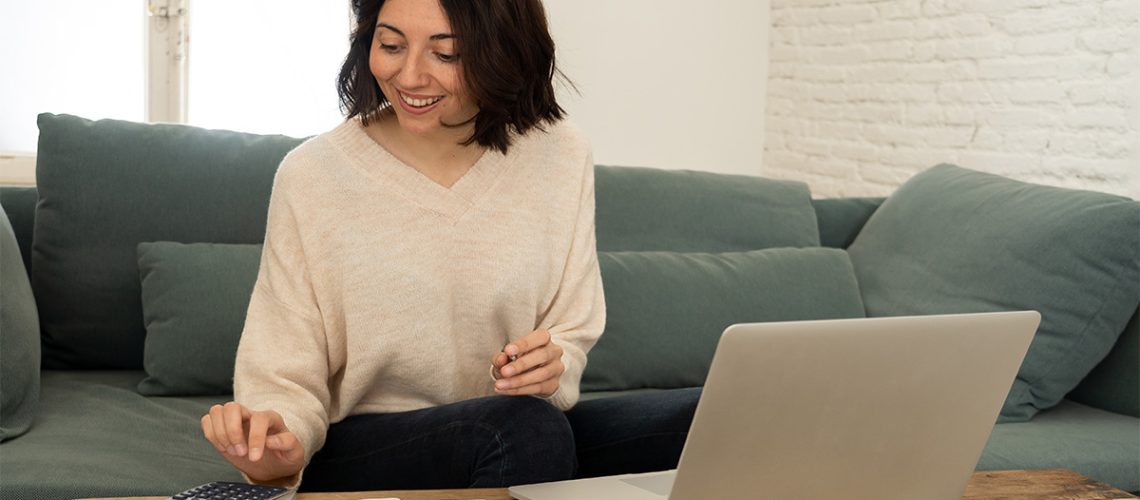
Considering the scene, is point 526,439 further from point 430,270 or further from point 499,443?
point 430,270

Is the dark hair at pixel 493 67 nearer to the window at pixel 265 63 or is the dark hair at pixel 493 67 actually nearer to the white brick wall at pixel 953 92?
the white brick wall at pixel 953 92

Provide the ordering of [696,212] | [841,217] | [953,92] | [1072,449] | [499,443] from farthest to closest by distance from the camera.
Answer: [953,92]
[841,217]
[696,212]
[1072,449]
[499,443]

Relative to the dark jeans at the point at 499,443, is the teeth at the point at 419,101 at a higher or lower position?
higher

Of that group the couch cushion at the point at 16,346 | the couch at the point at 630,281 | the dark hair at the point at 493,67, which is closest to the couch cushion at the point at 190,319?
the couch at the point at 630,281

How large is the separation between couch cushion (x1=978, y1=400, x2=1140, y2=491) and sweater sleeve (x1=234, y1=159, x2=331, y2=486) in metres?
1.13

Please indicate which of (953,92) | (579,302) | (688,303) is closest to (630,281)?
(688,303)

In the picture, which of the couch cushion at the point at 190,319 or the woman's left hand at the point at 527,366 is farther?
the couch cushion at the point at 190,319

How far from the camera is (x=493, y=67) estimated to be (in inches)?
65.4

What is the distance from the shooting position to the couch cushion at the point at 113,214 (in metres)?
2.26

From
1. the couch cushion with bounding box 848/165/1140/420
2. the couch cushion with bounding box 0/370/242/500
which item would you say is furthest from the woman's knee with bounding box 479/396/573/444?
the couch cushion with bounding box 848/165/1140/420

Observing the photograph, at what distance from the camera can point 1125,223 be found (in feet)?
7.73

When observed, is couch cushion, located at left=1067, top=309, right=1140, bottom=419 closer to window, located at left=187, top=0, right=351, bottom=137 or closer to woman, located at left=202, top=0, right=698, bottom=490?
woman, located at left=202, top=0, right=698, bottom=490

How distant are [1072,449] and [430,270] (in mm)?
1201

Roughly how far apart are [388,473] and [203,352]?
79cm
